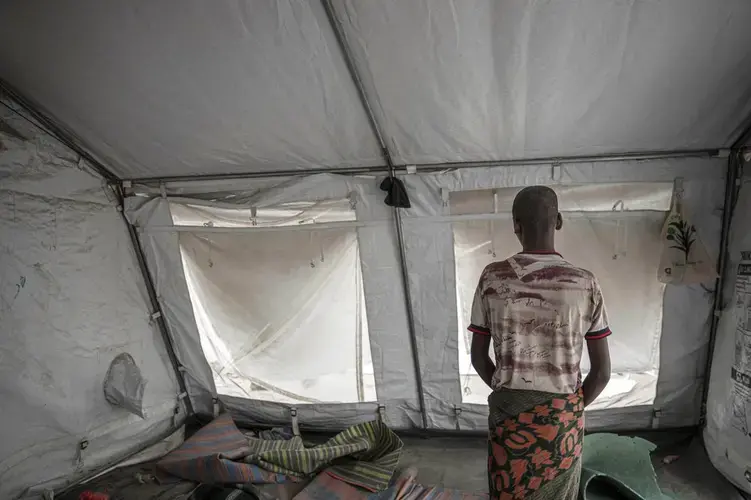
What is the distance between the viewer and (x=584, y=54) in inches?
68.4

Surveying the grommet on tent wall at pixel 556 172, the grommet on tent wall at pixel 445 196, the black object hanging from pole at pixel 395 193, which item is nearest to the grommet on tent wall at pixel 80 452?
the black object hanging from pole at pixel 395 193

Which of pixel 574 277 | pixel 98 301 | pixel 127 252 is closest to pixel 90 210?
pixel 127 252

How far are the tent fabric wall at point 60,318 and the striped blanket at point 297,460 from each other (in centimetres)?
49

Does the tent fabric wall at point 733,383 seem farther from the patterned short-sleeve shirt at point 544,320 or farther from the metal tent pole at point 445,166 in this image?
the patterned short-sleeve shirt at point 544,320

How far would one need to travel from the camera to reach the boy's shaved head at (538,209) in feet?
4.56

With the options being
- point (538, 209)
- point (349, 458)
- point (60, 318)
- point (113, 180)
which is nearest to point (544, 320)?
point (538, 209)

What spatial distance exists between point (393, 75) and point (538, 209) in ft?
2.97

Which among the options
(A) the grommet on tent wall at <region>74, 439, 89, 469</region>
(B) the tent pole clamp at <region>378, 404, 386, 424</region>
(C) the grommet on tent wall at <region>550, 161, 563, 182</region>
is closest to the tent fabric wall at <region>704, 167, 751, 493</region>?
(C) the grommet on tent wall at <region>550, 161, 563, 182</region>

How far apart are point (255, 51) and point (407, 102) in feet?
2.27

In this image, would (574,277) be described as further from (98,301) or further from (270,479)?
(98,301)

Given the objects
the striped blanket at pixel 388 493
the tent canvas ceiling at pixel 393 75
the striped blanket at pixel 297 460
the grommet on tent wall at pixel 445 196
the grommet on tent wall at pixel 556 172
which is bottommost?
the striped blanket at pixel 388 493

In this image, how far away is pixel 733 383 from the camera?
84.2 inches

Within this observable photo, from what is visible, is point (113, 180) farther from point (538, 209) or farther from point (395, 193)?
point (538, 209)

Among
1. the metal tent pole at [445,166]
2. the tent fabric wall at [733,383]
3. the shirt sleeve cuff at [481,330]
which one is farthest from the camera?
the metal tent pole at [445,166]
